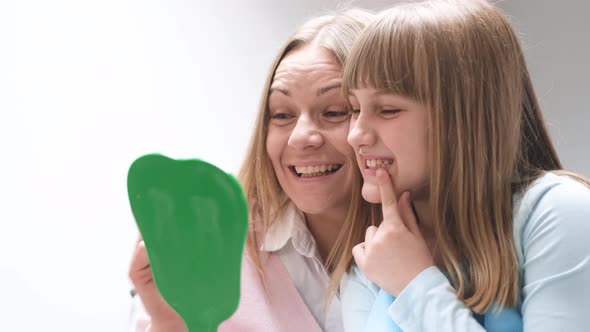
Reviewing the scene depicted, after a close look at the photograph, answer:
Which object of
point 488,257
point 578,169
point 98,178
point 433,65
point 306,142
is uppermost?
point 433,65

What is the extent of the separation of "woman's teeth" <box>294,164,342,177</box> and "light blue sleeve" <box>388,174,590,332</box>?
11.4 inches

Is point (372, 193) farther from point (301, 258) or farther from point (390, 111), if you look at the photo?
point (301, 258)

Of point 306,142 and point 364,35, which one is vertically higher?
point 364,35

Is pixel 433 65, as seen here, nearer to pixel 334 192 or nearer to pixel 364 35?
pixel 364 35

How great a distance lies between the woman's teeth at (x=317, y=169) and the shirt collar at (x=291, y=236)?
0.10 m

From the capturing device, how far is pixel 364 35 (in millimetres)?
905

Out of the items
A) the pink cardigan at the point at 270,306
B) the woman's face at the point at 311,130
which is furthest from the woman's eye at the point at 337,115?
the pink cardigan at the point at 270,306

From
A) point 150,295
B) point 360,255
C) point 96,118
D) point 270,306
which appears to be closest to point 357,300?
point 360,255

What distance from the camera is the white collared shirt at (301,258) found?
3.68ft

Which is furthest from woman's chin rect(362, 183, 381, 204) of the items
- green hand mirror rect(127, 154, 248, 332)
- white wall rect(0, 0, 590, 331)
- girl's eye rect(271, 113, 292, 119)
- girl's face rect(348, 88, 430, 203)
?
white wall rect(0, 0, 590, 331)

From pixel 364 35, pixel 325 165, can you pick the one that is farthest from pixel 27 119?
pixel 364 35

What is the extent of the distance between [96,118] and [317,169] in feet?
2.76

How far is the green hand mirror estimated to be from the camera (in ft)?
2.10

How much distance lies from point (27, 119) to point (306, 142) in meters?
0.90
